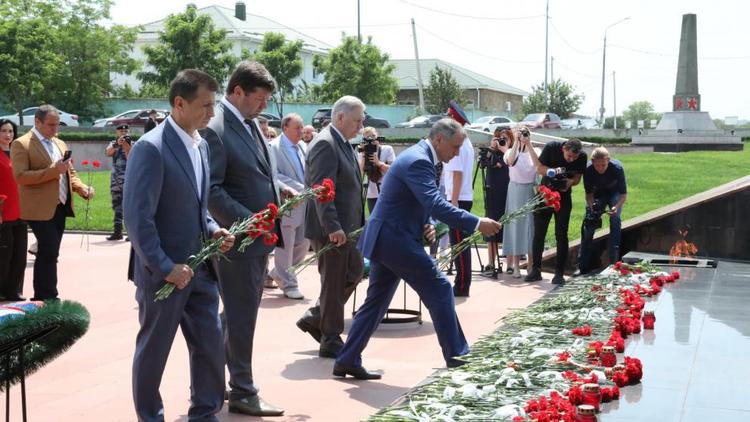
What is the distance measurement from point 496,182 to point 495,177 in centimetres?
7

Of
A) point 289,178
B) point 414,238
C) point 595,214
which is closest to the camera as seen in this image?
point 414,238

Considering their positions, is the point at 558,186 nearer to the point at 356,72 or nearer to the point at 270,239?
the point at 270,239

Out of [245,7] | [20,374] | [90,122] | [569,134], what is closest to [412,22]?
[569,134]

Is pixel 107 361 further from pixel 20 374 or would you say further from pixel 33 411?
pixel 20 374

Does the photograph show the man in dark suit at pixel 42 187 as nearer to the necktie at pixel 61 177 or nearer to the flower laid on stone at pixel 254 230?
the necktie at pixel 61 177

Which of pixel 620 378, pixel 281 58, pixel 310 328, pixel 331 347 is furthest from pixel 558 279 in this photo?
pixel 281 58

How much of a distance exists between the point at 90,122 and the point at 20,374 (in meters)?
49.0

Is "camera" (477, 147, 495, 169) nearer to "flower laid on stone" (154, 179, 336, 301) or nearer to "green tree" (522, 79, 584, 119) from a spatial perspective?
"flower laid on stone" (154, 179, 336, 301)

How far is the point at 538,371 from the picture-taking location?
5.57m

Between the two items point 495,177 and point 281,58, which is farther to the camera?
point 281,58

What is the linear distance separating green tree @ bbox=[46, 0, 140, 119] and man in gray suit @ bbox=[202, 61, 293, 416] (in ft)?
148

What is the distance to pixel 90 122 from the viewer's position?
165ft

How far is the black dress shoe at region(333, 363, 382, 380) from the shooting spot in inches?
252

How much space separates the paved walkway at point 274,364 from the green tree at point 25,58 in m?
37.9
